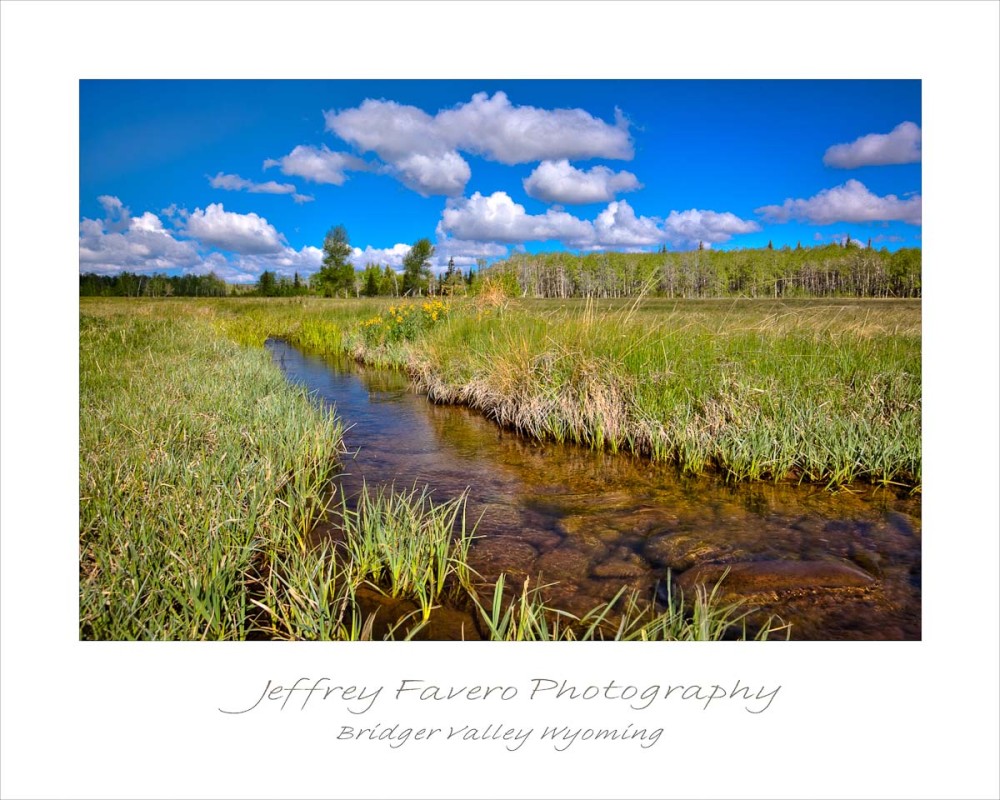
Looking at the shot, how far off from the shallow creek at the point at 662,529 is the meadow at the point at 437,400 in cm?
21

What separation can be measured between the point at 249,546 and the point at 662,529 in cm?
248

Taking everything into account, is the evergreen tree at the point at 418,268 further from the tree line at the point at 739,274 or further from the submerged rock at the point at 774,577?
the submerged rock at the point at 774,577

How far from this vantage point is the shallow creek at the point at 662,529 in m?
2.82

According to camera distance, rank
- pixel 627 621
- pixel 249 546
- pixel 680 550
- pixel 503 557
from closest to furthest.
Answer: pixel 627 621 < pixel 249 546 < pixel 503 557 < pixel 680 550

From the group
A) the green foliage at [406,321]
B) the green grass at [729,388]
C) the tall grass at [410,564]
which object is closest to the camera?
the tall grass at [410,564]

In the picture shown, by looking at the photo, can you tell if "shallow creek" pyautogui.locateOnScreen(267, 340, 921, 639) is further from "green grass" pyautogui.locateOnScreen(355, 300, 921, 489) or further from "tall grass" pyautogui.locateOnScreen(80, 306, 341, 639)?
"tall grass" pyautogui.locateOnScreen(80, 306, 341, 639)

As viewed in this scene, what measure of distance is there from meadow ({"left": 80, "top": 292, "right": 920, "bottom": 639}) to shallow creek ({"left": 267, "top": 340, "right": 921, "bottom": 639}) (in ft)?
0.67

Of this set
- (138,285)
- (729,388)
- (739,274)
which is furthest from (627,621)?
(739,274)

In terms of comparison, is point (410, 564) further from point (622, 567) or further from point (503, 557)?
point (622, 567)

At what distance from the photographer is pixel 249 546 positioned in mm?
2764

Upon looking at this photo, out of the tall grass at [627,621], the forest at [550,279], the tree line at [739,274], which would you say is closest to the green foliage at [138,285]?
the forest at [550,279]

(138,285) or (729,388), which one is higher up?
(138,285)

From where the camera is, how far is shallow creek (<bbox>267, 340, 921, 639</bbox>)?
2816mm

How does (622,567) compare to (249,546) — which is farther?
(622,567)
